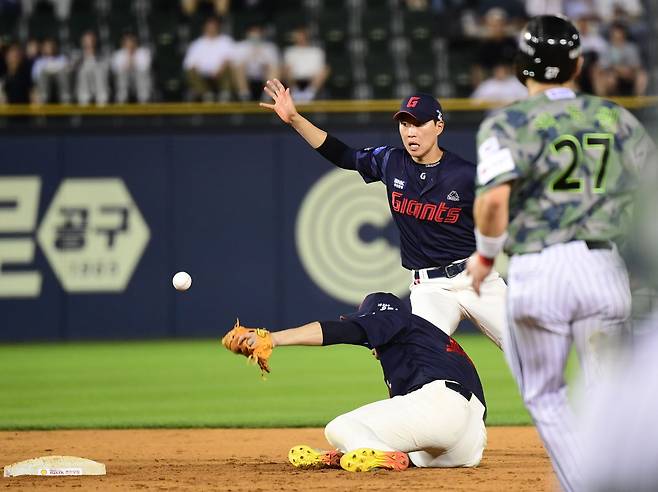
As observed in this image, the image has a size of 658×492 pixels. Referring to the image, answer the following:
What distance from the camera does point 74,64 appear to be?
16.2m

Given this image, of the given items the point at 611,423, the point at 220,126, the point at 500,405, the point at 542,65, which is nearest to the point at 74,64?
the point at 220,126

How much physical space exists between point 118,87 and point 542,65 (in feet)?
38.9

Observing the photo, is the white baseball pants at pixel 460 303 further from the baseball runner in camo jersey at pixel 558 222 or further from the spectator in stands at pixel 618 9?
the spectator in stands at pixel 618 9

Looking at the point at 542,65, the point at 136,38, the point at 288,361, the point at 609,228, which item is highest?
the point at 136,38

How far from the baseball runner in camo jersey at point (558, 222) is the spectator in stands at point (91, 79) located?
1173cm

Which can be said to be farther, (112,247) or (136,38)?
(136,38)

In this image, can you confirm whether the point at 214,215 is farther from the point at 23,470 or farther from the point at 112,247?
the point at 23,470

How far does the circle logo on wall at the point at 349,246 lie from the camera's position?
15.9 m

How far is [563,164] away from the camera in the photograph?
4746 millimetres

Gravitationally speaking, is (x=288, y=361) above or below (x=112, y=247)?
below

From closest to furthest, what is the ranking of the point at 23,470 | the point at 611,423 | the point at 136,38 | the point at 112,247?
the point at 611,423 → the point at 23,470 → the point at 112,247 → the point at 136,38

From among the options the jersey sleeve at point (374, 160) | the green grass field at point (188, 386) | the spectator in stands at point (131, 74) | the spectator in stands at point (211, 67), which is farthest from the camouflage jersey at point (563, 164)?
the spectator in stands at point (131, 74)

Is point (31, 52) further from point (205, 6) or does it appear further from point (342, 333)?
point (342, 333)

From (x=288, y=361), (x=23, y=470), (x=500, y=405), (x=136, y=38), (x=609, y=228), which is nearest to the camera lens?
(x=609, y=228)
